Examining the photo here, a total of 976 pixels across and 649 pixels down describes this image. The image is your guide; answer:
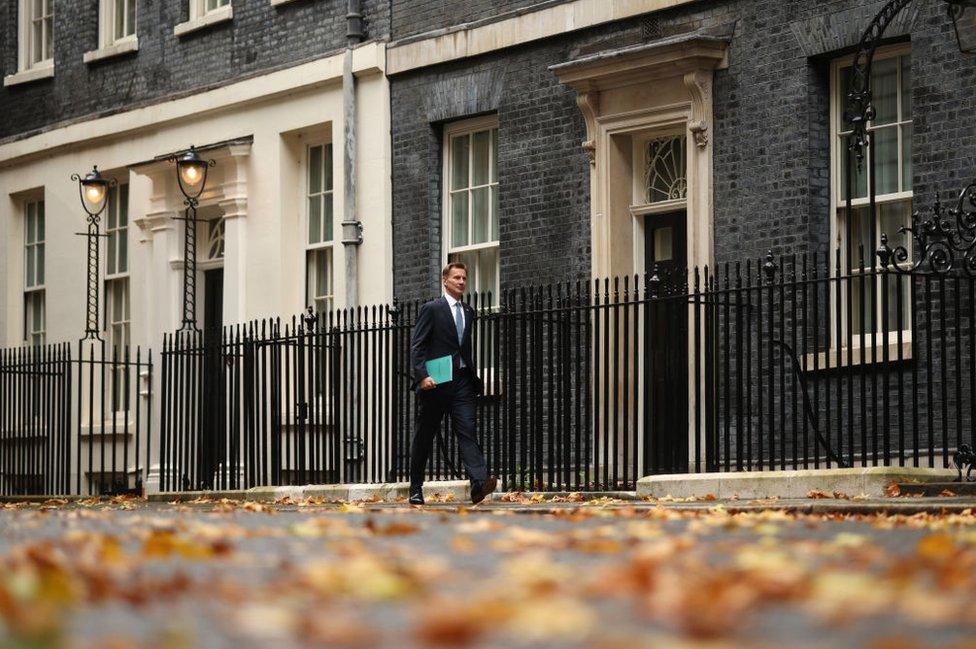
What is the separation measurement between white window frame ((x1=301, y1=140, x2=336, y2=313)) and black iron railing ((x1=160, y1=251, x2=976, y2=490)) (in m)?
1.84

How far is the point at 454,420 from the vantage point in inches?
586

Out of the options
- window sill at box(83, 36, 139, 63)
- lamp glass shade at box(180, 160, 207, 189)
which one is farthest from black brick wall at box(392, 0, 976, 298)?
window sill at box(83, 36, 139, 63)

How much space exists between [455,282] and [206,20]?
937 cm

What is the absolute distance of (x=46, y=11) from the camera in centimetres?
2647

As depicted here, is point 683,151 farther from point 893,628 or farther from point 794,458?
point 893,628

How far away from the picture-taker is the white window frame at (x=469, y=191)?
1969 cm

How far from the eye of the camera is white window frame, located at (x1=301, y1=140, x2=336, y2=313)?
21.8m

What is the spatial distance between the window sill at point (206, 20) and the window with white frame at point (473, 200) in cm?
387

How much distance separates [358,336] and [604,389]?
2.90 metres

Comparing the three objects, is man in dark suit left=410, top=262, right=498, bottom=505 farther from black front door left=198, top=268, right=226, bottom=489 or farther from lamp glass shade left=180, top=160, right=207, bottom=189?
lamp glass shade left=180, top=160, right=207, bottom=189

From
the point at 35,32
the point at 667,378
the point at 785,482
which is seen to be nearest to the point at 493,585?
the point at 785,482

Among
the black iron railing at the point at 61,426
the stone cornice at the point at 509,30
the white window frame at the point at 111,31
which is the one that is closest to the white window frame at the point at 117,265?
the black iron railing at the point at 61,426

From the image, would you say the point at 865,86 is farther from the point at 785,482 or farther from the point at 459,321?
the point at 459,321

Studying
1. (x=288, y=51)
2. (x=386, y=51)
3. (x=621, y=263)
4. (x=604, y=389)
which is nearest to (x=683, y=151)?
(x=621, y=263)
